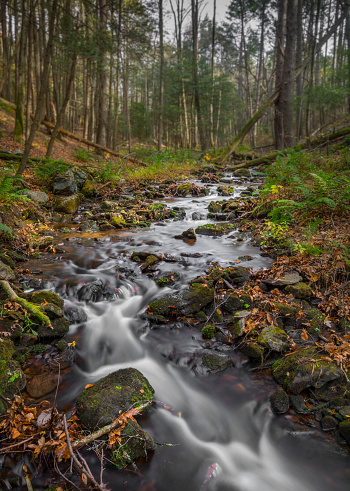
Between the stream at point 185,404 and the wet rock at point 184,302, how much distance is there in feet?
0.69

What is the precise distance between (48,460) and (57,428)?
0.23 m

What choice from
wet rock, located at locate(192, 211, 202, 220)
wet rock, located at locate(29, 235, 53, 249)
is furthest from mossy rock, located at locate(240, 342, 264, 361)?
wet rock, located at locate(192, 211, 202, 220)

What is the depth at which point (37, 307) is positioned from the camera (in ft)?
11.2

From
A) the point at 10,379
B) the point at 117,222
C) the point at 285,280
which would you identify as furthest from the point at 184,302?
the point at 117,222

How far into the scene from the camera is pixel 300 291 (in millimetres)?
4090

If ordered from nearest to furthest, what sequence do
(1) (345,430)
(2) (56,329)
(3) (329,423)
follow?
(1) (345,430), (3) (329,423), (2) (56,329)

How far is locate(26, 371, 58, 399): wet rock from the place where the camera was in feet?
9.00

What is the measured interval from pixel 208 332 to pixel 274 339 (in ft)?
2.62

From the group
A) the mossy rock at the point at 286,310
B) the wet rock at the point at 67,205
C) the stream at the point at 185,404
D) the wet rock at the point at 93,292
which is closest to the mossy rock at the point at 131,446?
the stream at the point at 185,404

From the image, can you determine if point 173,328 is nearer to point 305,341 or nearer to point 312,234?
point 305,341

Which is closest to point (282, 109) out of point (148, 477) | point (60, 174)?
Answer: point (60, 174)

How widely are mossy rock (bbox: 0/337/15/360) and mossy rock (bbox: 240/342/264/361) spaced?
2540mm

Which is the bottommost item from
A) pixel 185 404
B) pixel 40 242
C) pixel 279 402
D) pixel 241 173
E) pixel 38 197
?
pixel 185 404

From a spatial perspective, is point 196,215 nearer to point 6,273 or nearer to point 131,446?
point 6,273
